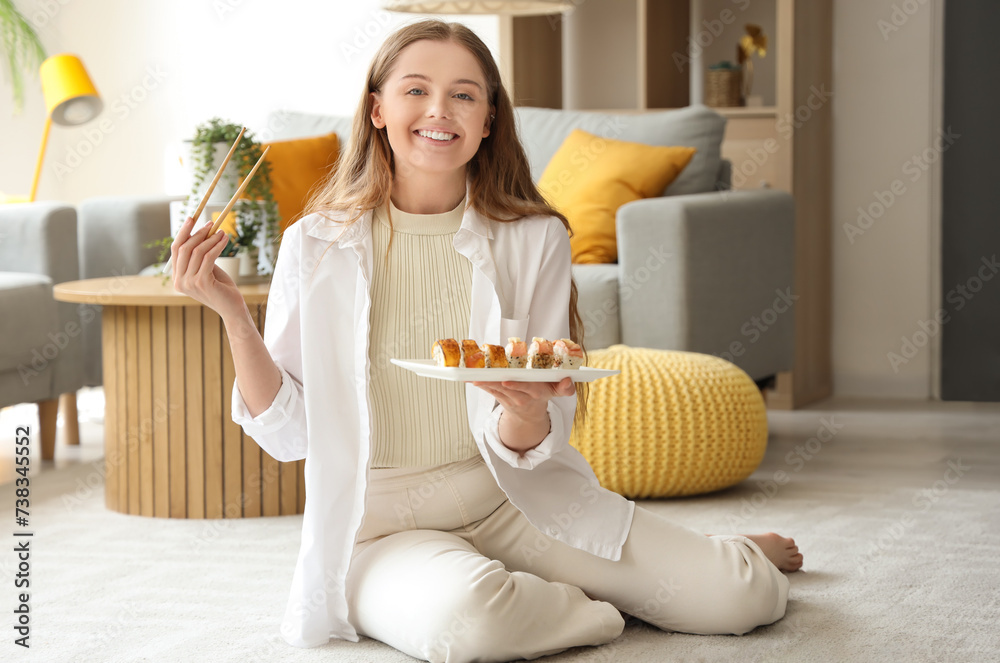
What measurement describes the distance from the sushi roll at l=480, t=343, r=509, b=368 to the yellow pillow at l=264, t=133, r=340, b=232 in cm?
200

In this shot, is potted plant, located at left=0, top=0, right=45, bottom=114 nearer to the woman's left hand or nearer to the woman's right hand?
A: the woman's right hand

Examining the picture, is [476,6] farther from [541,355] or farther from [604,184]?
[541,355]

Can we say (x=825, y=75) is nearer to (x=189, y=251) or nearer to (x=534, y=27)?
(x=534, y=27)

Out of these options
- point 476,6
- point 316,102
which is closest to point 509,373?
point 476,6

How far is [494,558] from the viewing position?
1.51 meters

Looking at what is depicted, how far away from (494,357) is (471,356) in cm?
3

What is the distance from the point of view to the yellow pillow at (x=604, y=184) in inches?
117

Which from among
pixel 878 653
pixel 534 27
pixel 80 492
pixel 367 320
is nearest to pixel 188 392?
pixel 80 492

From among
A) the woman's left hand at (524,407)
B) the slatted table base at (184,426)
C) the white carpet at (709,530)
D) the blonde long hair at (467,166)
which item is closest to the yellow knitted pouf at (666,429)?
the white carpet at (709,530)

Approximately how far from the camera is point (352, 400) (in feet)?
4.70

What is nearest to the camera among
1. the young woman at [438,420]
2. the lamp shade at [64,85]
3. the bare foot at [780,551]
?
the young woman at [438,420]

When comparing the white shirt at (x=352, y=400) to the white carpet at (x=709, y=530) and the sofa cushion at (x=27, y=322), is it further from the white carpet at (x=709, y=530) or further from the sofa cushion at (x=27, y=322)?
the sofa cushion at (x=27, y=322)

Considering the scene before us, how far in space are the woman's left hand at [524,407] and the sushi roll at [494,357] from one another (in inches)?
1.2

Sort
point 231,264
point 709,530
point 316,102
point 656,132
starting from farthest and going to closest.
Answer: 1. point 316,102
2. point 656,132
3. point 231,264
4. point 709,530
